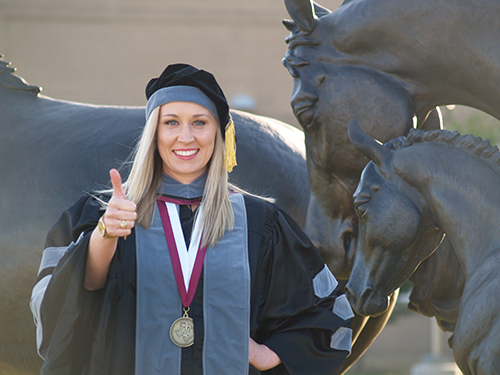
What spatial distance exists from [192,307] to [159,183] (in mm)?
444

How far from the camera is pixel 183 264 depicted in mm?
2225

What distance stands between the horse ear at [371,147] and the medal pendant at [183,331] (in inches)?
31.6

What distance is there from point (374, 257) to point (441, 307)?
2.58ft

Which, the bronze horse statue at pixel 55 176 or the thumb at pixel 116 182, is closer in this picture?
the thumb at pixel 116 182

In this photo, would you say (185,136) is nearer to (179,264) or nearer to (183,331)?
(179,264)

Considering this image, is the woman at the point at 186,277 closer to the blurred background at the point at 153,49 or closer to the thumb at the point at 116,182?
the thumb at the point at 116,182

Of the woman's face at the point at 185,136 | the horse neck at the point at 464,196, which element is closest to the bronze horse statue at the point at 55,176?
the woman's face at the point at 185,136

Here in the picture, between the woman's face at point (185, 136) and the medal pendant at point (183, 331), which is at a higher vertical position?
the woman's face at point (185, 136)

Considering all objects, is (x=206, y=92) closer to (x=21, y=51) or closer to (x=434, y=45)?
(x=434, y=45)

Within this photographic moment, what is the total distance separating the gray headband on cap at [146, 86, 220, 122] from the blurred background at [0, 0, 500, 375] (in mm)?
12902

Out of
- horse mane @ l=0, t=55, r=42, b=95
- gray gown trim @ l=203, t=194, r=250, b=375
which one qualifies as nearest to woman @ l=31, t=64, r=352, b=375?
gray gown trim @ l=203, t=194, r=250, b=375

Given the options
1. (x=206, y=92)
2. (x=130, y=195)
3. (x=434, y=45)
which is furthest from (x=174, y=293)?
(x=434, y=45)

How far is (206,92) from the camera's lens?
234cm

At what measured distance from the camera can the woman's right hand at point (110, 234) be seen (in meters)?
1.93
